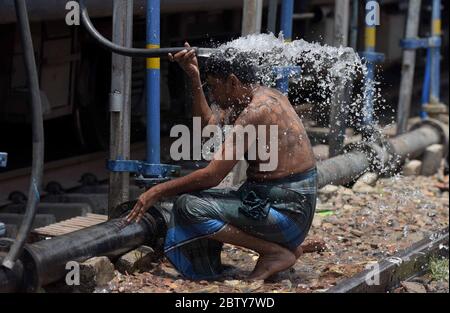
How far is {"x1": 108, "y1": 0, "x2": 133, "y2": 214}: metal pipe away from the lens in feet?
20.7

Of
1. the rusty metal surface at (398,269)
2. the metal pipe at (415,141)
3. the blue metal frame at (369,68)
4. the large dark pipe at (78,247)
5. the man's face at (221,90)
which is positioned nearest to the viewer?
the large dark pipe at (78,247)

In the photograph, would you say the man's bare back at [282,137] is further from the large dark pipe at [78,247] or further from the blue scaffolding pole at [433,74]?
the blue scaffolding pole at [433,74]

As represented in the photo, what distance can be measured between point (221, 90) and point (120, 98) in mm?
889

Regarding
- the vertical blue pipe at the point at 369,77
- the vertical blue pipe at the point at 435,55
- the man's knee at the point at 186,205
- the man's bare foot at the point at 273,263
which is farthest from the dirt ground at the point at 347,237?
the vertical blue pipe at the point at 435,55

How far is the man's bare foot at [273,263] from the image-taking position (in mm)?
5871

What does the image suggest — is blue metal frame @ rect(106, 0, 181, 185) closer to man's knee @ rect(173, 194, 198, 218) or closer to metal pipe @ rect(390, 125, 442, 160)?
man's knee @ rect(173, 194, 198, 218)

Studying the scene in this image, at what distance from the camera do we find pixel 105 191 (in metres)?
8.22

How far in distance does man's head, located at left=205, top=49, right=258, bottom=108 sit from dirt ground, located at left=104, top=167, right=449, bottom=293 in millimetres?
1128

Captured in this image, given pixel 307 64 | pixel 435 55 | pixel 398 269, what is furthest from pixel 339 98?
pixel 435 55

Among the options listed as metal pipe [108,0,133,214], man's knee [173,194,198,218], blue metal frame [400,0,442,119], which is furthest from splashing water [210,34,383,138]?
blue metal frame [400,0,442,119]

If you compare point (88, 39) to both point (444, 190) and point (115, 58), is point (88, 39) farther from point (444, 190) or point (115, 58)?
point (444, 190)

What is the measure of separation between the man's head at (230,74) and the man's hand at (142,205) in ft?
2.33
